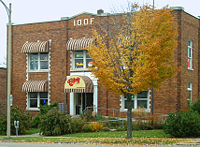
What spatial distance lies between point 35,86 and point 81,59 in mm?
4992

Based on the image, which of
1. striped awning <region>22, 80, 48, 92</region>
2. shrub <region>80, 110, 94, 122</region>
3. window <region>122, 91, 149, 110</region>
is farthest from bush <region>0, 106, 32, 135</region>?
window <region>122, 91, 149, 110</region>

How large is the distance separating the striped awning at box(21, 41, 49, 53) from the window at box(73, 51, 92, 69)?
281 centimetres

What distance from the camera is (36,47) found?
3108 cm

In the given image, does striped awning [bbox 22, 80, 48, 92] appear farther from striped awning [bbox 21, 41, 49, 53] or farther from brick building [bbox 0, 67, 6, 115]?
striped awning [bbox 21, 41, 49, 53]

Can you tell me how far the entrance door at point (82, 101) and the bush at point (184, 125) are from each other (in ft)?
41.7

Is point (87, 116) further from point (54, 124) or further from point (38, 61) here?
point (38, 61)

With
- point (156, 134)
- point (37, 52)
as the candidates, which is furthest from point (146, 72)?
point (37, 52)

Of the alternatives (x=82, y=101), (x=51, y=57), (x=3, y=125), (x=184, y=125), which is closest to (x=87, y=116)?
(x=82, y=101)

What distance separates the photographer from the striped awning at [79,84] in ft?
92.5

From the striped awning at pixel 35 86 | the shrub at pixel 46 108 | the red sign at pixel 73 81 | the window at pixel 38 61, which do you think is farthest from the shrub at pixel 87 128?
the window at pixel 38 61

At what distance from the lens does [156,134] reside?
20.4 meters

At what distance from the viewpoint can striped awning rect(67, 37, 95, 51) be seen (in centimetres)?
2891

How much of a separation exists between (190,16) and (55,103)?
13.8m

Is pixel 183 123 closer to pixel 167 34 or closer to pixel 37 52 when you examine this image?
pixel 167 34
